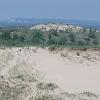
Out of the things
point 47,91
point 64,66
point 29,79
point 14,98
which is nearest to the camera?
point 14,98

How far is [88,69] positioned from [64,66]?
3.87ft

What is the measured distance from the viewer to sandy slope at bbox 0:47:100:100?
1855 cm

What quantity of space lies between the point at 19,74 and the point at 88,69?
3654 mm

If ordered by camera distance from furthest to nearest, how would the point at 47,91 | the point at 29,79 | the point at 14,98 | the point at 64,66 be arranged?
the point at 64,66
the point at 29,79
the point at 47,91
the point at 14,98

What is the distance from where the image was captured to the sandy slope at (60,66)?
18.5 m

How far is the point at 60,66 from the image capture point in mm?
19969

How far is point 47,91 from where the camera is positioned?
54.7 ft

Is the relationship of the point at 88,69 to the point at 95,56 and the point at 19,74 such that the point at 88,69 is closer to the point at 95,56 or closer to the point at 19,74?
the point at 95,56

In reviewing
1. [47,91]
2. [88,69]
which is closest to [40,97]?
[47,91]

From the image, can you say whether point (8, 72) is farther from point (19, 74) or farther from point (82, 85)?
point (82, 85)

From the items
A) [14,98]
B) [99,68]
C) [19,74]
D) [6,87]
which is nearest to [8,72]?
[19,74]

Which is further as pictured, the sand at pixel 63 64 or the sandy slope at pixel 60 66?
the sand at pixel 63 64

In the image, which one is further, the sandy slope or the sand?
the sand

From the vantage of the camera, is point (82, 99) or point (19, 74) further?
point (19, 74)
